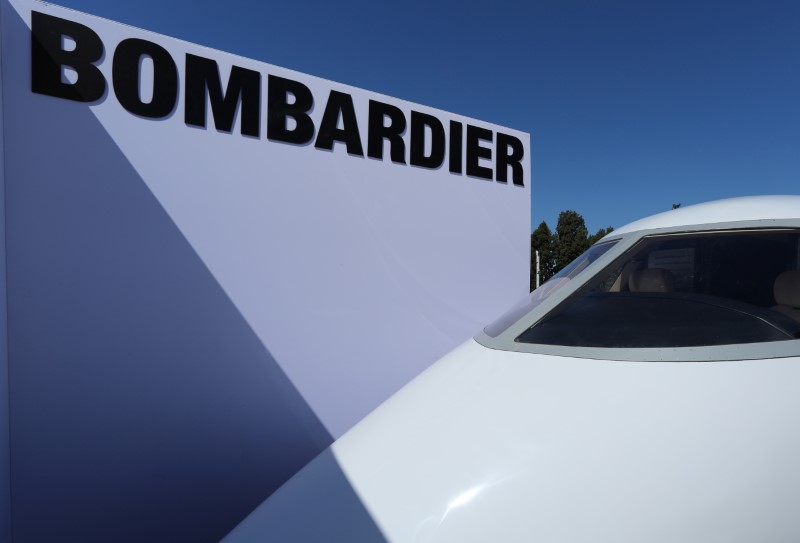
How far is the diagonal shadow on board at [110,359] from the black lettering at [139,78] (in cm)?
30

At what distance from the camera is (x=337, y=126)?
387 centimetres

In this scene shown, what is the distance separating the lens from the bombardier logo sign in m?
2.75

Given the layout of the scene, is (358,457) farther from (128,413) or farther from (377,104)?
(377,104)

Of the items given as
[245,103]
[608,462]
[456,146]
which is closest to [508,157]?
[456,146]

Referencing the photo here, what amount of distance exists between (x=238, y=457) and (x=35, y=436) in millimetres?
1330

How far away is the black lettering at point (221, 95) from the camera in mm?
3211

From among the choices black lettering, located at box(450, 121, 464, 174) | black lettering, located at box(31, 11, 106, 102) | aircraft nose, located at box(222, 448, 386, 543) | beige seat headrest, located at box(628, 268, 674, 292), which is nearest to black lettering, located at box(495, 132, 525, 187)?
black lettering, located at box(450, 121, 464, 174)

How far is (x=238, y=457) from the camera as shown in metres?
3.37

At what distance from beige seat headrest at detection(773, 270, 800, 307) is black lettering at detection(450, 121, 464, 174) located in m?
3.34

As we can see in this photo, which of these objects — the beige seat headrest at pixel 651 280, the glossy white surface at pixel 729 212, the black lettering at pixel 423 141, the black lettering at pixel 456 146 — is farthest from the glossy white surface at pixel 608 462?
the black lettering at pixel 456 146

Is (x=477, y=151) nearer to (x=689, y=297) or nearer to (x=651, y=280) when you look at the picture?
(x=651, y=280)

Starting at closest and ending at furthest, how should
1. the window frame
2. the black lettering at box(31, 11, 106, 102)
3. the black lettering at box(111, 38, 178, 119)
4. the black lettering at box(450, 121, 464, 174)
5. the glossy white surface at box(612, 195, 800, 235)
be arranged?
the window frame, the glossy white surface at box(612, 195, 800, 235), the black lettering at box(31, 11, 106, 102), the black lettering at box(111, 38, 178, 119), the black lettering at box(450, 121, 464, 174)

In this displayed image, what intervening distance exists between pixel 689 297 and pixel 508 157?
3.79m

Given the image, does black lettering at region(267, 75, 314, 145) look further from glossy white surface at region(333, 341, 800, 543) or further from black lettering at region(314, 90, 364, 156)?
glossy white surface at region(333, 341, 800, 543)
